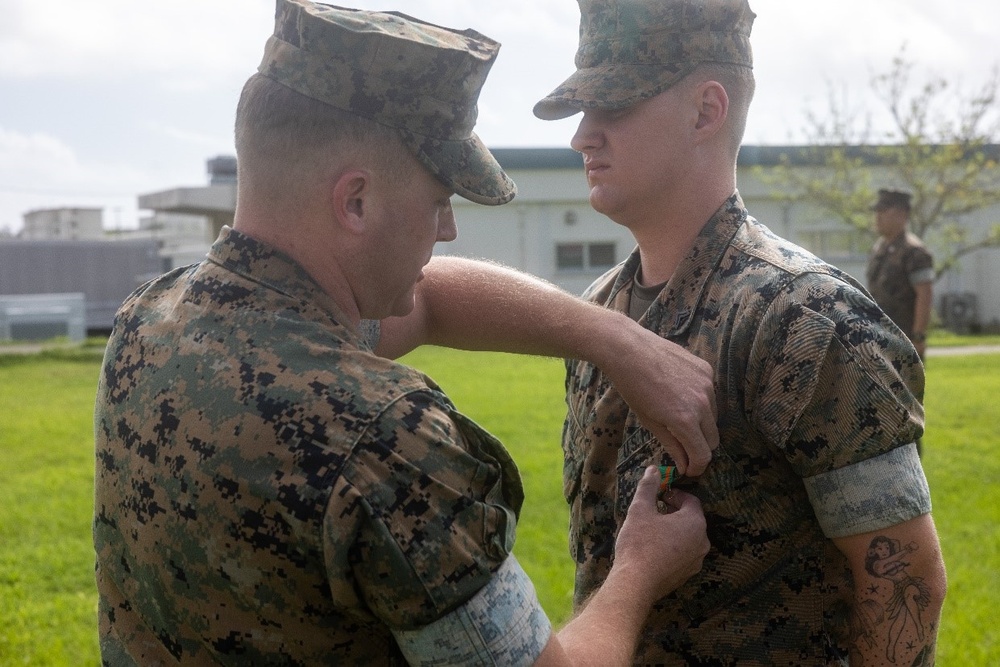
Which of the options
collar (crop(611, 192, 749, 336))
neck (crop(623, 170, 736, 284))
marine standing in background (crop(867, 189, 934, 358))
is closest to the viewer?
collar (crop(611, 192, 749, 336))

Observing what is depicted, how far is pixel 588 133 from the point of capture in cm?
265

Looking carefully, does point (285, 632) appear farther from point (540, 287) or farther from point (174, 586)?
point (540, 287)

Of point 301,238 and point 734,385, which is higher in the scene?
point 301,238

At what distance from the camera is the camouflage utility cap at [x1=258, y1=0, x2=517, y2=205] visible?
6.04 ft

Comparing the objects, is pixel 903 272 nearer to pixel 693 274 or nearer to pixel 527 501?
pixel 527 501

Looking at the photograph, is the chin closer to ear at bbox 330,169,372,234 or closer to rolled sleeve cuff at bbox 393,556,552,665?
ear at bbox 330,169,372,234

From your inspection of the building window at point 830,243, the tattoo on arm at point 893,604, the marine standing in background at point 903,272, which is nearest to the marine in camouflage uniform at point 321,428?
the tattoo on arm at point 893,604

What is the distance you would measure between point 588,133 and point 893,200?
738cm

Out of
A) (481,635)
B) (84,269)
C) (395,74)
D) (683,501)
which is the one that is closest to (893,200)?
(683,501)

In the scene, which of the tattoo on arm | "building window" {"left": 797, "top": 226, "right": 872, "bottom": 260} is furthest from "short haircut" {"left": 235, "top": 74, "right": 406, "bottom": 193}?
"building window" {"left": 797, "top": 226, "right": 872, "bottom": 260}

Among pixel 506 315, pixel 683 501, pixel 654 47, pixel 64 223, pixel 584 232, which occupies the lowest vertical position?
pixel 64 223

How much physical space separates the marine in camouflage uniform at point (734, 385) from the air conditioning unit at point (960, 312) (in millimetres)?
29113

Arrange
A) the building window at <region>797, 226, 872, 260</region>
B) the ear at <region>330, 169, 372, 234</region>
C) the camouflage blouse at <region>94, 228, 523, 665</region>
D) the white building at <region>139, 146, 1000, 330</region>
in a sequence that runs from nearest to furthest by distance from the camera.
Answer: the camouflage blouse at <region>94, 228, 523, 665</region> < the ear at <region>330, 169, 372, 234</region> < the white building at <region>139, 146, 1000, 330</region> < the building window at <region>797, 226, 872, 260</region>

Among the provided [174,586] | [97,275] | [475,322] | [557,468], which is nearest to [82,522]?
[557,468]
